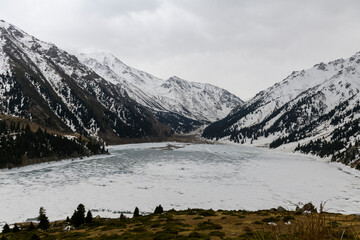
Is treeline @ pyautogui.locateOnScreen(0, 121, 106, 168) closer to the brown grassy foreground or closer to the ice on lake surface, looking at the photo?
the ice on lake surface

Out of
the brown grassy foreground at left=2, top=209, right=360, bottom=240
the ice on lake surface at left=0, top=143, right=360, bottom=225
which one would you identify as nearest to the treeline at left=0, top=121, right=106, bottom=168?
the ice on lake surface at left=0, top=143, right=360, bottom=225

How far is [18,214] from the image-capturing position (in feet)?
191

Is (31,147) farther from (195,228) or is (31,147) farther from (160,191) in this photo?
(195,228)

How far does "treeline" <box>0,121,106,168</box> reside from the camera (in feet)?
420

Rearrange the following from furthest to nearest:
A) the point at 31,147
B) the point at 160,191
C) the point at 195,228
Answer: the point at 31,147
the point at 160,191
the point at 195,228

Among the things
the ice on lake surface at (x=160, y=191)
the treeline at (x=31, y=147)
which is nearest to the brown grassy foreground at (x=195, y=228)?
the ice on lake surface at (x=160, y=191)

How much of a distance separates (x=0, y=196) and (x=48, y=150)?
82.9 m

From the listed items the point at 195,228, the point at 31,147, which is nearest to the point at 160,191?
the point at 195,228

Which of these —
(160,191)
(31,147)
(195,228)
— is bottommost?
(160,191)

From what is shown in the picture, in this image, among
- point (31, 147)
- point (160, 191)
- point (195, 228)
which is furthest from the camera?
point (31, 147)

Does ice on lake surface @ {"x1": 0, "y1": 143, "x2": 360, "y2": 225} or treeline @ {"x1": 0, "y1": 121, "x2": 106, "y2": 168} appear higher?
treeline @ {"x1": 0, "y1": 121, "x2": 106, "y2": 168}

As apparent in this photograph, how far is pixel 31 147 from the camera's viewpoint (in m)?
144

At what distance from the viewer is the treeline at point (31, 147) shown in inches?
5041

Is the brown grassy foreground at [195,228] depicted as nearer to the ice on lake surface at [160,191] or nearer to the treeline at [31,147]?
the ice on lake surface at [160,191]
